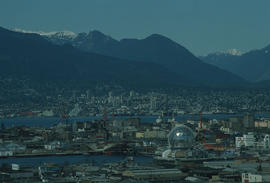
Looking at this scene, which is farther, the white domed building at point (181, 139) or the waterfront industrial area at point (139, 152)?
the white domed building at point (181, 139)

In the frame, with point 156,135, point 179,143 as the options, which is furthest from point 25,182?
point 156,135

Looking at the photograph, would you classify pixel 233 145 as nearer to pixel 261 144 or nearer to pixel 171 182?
pixel 261 144

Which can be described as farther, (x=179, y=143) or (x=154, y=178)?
(x=179, y=143)

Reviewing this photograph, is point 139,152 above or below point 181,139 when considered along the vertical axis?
below

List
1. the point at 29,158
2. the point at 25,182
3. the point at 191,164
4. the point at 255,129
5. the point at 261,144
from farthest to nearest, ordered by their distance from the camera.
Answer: the point at 255,129 → the point at 261,144 → the point at 29,158 → the point at 191,164 → the point at 25,182

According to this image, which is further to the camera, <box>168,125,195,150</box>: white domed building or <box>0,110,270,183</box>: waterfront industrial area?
<box>168,125,195,150</box>: white domed building

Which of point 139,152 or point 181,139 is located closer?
point 181,139

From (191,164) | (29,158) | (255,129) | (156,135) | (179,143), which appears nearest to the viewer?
(191,164)

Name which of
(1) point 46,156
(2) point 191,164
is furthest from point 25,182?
(1) point 46,156
